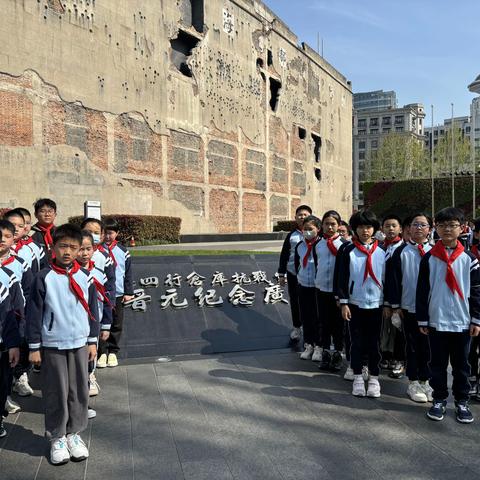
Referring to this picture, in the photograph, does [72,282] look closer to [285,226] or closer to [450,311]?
[450,311]

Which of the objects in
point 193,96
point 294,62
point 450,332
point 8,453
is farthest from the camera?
point 294,62

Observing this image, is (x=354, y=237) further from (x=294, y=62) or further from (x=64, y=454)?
(x=294, y=62)

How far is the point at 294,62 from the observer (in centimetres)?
2409

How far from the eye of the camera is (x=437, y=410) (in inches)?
136

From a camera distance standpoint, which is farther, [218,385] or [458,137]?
[458,137]

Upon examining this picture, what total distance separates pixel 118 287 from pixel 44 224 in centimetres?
93

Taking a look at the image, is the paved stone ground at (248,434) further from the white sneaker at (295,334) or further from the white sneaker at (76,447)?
the white sneaker at (295,334)

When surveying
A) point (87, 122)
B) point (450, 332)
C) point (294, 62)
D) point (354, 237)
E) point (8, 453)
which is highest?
point (294, 62)

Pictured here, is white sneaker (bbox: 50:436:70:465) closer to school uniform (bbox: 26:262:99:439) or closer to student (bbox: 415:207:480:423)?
school uniform (bbox: 26:262:99:439)

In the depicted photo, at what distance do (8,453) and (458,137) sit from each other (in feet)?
155

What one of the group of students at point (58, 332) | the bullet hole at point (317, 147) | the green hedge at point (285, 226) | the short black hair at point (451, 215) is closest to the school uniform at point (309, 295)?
the short black hair at point (451, 215)

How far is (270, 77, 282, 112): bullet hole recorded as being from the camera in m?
22.5

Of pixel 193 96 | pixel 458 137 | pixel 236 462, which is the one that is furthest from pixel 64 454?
pixel 458 137

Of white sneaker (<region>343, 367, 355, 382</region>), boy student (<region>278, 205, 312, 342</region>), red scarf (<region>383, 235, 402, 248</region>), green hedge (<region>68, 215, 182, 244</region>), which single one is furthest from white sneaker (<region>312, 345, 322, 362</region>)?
green hedge (<region>68, 215, 182, 244</region>)
